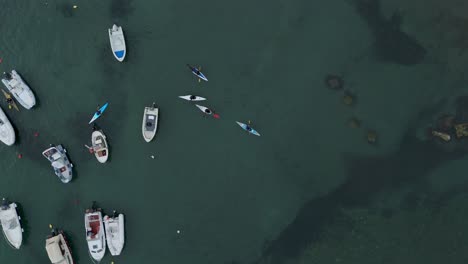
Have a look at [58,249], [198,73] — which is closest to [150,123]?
[198,73]


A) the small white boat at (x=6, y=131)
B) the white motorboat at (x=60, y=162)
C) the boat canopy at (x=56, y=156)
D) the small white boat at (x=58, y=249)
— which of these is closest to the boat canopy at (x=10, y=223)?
the small white boat at (x=58, y=249)

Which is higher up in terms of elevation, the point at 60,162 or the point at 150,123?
the point at 150,123

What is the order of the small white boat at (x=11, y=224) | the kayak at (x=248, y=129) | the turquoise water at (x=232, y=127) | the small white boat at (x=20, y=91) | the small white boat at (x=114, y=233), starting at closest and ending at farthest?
1. the turquoise water at (x=232, y=127)
2. the kayak at (x=248, y=129)
3. the small white boat at (x=114, y=233)
4. the small white boat at (x=11, y=224)
5. the small white boat at (x=20, y=91)

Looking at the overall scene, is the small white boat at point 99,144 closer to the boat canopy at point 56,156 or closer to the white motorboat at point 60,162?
the white motorboat at point 60,162

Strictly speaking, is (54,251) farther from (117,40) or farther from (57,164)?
(117,40)

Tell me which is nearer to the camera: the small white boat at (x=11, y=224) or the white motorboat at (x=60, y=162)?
the white motorboat at (x=60, y=162)

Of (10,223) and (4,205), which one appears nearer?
(10,223)

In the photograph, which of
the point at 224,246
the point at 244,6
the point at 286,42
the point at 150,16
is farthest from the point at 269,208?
the point at 150,16
